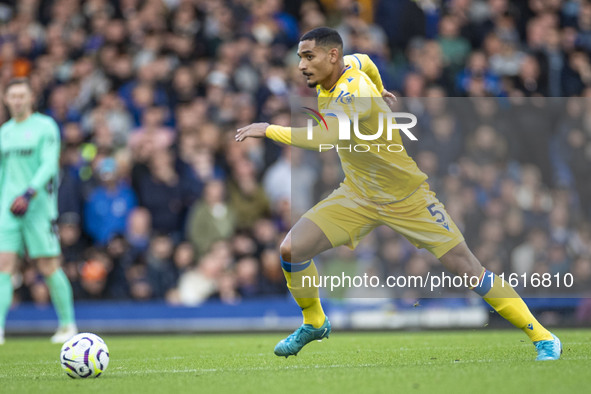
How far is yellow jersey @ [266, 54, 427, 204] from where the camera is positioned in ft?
25.0

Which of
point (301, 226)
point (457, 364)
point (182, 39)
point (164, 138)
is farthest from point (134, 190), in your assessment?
point (457, 364)

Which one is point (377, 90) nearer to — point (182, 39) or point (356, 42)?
point (356, 42)

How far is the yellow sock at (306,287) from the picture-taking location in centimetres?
808

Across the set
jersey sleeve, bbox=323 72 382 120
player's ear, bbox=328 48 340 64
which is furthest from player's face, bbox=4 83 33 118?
jersey sleeve, bbox=323 72 382 120

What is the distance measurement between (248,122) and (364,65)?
24.1 ft

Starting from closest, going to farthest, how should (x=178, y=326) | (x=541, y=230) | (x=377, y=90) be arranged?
(x=377, y=90), (x=541, y=230), (x=178, y=326)

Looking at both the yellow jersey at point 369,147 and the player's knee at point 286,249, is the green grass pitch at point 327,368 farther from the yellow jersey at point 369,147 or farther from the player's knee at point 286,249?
the yellow jersey at point 369,147

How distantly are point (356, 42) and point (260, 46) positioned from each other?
5.50ft

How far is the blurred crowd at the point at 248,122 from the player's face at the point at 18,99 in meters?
3.35

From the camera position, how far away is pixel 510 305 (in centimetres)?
761

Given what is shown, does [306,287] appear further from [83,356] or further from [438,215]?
[83,356]

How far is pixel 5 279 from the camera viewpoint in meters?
10.8

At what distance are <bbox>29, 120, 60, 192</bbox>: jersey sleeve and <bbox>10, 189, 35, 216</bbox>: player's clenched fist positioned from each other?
140 mm

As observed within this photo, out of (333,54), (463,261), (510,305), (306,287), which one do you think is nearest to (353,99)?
(333,54)
